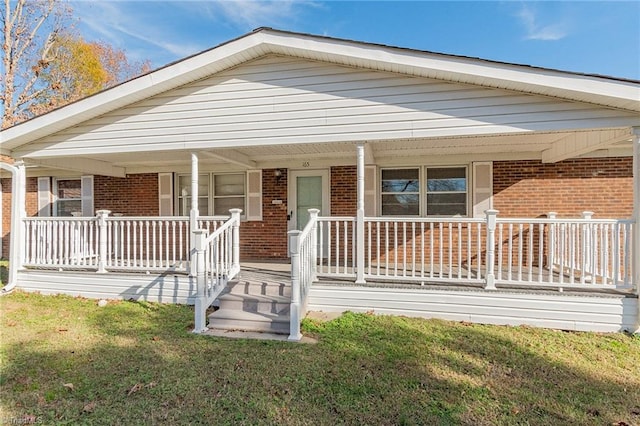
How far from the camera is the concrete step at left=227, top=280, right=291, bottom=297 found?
530cm

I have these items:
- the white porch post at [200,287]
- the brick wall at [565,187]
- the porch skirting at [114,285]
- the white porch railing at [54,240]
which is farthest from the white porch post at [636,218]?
the white porch railing at [54,240]

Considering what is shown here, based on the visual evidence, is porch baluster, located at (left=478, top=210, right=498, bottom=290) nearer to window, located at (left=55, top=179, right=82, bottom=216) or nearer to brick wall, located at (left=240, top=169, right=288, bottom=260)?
brick wall, located at (left=240, top=169, right=288, bottom=260)

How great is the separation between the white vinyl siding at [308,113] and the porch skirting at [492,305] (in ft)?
7.71

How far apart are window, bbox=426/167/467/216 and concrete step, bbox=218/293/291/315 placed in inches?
163

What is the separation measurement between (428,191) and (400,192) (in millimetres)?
607

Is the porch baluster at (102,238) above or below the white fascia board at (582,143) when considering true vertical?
below

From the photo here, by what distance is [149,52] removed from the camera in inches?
797

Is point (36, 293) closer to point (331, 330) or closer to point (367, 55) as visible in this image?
point (331, 330)

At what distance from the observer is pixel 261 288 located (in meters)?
5.40

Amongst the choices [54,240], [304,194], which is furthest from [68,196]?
[304,194]

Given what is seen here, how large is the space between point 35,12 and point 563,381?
75.1 feet

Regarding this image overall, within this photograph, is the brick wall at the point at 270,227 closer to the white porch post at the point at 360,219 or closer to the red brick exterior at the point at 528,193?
the red brick exterior at the point at 528,193

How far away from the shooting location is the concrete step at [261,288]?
5.30 m

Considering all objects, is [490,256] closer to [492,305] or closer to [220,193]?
[492,305]
